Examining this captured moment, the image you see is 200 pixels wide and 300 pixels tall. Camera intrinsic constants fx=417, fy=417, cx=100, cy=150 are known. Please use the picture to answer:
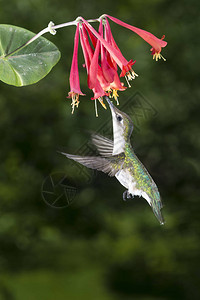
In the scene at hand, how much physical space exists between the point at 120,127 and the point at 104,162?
50 mm

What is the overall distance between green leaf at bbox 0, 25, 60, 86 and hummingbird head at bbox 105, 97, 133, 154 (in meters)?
0.13

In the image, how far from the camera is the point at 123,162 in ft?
1.73

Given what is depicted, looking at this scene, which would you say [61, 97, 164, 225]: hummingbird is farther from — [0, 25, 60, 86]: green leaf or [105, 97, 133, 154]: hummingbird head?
[0, 25, 60, 86]: green leaf

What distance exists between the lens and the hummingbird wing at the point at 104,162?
1.50ft

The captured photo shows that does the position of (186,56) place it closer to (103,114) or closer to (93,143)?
(103,114)

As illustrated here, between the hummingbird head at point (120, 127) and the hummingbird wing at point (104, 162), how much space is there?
15mm

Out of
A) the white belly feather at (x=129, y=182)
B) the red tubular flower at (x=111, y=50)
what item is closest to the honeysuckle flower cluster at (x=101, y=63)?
the red tubular flower at (x=111, y=50)

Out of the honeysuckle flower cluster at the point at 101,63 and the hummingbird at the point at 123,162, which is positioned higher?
the honeysuckle flower cluster at the point at 101,63

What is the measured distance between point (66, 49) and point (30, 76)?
128cm

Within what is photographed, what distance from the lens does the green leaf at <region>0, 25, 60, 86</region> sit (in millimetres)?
563

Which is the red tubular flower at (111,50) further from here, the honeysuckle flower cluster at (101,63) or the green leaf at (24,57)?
the green leaf at (24,57)

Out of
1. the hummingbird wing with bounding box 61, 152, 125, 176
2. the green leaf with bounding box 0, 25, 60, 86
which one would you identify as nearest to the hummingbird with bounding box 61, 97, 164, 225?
the hummingbird wing with bounding box 61, 152, 125, 176

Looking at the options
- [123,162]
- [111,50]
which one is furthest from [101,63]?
[123,162]

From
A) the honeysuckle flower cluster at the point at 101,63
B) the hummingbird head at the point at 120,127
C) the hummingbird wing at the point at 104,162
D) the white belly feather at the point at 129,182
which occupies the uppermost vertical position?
the honeysuckle flower cluster at the point at 101,63
